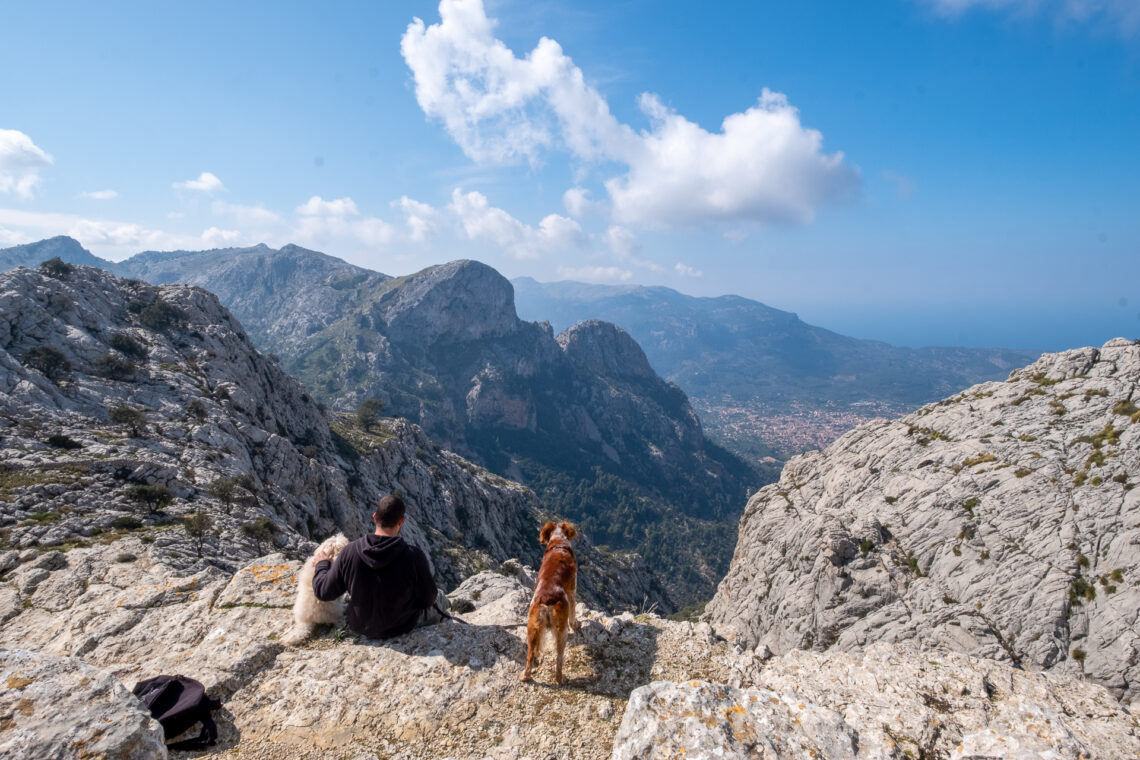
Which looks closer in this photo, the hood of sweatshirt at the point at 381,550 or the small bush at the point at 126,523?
the hood of sweatshirt at the point at 381,550

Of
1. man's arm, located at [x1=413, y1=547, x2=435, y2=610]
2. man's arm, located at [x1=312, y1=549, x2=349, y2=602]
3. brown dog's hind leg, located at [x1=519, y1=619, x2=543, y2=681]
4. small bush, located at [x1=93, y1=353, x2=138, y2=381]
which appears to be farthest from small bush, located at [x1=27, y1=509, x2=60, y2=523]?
small bush, located at [x1=93, y1=353, x2=138, y2=381]

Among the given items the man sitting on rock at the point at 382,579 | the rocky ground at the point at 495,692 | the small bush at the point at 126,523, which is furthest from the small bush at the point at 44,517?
the man sitting on rock at the point at 382,579

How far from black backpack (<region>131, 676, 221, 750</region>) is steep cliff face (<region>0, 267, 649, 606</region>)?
1066 centimetres

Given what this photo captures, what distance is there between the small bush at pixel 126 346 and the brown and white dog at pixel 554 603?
2080 inches

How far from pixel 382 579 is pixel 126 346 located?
52494 millimetres

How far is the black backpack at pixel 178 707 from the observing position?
5.45 m

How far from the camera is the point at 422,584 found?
7965 millimetres

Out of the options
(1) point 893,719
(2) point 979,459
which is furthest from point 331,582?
(2) point 979,459

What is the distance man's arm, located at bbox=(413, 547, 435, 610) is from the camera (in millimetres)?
7785

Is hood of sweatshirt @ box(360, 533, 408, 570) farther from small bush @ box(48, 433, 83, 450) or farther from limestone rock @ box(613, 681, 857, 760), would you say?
small bush @ box(48, 433, 83, 450)

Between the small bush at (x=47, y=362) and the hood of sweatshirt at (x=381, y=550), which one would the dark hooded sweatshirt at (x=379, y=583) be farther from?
the small bush at (x=47, y=362)

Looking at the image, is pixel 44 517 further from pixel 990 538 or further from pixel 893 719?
pixel 990 538

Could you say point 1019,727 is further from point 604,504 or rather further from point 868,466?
point 604,504

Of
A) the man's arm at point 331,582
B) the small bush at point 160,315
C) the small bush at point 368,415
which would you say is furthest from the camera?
the small bush at point 368,415
